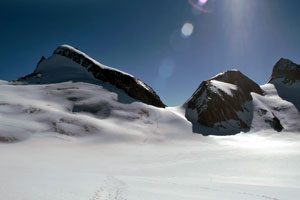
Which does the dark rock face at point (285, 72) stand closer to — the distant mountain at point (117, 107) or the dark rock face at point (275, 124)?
the distant mountain at point (117, 107)

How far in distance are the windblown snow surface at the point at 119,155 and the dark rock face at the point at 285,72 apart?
1264 inches

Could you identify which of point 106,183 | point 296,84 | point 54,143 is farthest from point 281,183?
point 296,84

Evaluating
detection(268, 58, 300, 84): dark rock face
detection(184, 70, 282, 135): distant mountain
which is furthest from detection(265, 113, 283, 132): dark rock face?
detection(268, 58, 300, 84): dark rock face

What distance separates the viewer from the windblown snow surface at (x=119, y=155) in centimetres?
981

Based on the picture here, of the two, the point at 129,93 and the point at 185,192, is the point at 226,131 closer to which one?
the point at 129,93

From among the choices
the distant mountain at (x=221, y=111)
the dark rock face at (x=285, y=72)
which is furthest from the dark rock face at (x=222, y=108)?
the dark rock face at (x=285, y=72)

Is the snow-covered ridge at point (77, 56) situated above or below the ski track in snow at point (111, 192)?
above

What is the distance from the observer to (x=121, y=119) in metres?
44.3

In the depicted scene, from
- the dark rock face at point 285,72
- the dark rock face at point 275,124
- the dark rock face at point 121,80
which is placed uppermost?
the dark rock face at point 285,72

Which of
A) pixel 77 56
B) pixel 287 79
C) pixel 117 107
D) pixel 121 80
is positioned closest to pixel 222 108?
pixel 117 107

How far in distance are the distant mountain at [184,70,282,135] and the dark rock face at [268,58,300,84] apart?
40.4m

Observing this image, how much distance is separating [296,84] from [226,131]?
67.6m

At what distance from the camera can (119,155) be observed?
80.2 ft

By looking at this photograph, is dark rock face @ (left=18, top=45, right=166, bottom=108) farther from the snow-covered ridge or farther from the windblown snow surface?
the windblown snow surface
